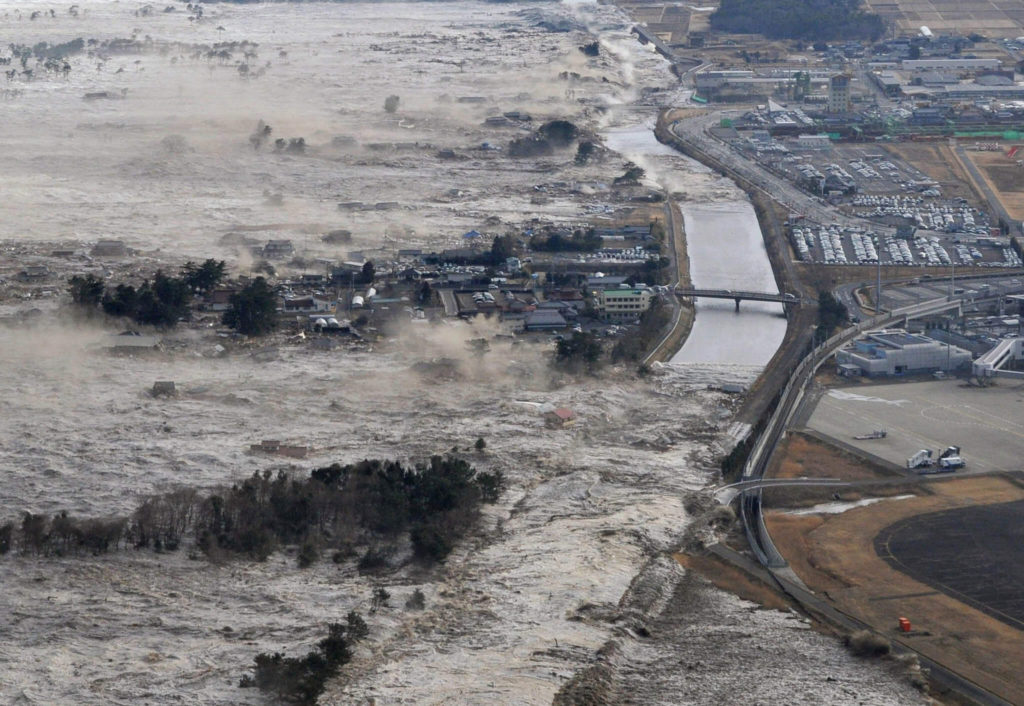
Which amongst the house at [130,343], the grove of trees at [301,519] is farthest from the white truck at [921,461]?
the house at [130,343]

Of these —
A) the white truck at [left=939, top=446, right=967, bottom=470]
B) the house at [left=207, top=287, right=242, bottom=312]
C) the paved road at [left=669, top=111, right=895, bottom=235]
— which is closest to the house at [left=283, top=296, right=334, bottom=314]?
the house at [left=207, top=287, right=242, bottom=312]

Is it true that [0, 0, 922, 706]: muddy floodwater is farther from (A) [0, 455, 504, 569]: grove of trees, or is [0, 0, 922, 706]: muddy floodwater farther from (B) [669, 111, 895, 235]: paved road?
(B) [669, 111, 895, 235]: paved road

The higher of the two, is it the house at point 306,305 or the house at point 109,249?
the house at point 306,305

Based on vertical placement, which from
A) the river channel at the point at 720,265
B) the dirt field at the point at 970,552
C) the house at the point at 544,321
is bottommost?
the river channel at the point at 720,265

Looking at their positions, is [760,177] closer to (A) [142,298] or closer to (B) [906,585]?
(A) [142,298]

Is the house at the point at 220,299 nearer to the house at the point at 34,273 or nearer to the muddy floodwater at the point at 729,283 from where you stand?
the house at the point at 34,273
